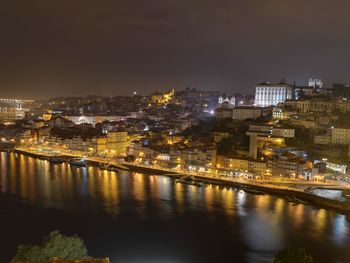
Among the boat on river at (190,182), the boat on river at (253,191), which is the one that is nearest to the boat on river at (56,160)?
the boat on river at (190,182)

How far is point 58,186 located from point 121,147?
5.89 m

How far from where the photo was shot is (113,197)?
8.52 meters

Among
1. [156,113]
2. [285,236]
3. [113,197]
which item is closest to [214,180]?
[113,197]

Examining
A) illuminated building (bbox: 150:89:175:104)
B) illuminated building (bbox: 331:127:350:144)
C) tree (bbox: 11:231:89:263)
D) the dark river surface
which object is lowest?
the dark river surface

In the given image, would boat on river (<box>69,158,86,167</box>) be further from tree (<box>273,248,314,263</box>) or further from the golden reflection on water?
tree (<box>273,248,314,263</box>)

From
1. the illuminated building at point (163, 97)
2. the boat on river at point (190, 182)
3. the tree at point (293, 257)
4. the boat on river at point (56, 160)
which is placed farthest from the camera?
the illuminated building at point (163, 97)

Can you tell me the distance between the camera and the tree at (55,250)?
3.62m

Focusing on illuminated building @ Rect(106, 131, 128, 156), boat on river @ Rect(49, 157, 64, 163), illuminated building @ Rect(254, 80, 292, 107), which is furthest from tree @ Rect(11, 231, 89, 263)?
illuminated building @ Rect(254, 80, 292, 107)

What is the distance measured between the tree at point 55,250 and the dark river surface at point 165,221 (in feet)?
5.36

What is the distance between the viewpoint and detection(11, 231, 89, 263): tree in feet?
11.9

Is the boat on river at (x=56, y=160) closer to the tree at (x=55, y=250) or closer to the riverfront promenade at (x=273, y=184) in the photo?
the riverfront promenade at (x=273, y=184)

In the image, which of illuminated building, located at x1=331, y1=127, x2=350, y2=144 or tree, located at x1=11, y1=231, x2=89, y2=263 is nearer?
tree, located at x1=11, y1=231, x2=89, y2=263

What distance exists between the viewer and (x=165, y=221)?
6988mm

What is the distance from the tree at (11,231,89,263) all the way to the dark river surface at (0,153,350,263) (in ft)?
5.36
